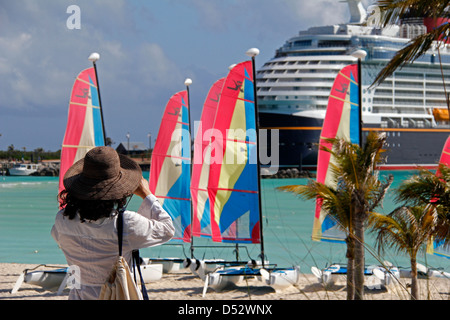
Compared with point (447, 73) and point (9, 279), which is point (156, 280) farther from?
point (447, 73)

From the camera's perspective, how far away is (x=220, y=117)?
10609mm

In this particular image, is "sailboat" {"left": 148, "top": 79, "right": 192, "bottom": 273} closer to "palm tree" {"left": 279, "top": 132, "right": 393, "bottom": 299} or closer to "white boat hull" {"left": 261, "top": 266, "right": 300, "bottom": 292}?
"white boat hull" {"left": 261, "top": 266, "right": 300, "bottom": 292}

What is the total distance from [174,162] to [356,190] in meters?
5.63

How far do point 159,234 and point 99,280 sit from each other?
10.7 inches

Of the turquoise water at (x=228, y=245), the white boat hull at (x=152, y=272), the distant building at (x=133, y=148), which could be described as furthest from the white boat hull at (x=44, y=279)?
the distant building at (x=133, y=148)

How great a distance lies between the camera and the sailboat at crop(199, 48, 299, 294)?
10453mm

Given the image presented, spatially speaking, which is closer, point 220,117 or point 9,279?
point 220,117

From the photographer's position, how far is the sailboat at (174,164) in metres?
12.2

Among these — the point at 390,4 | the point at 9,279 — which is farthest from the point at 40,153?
the point at 390,4

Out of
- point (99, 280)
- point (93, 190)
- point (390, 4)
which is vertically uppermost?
point (390, 4)

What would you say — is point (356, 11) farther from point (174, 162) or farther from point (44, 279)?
point (44, 279)

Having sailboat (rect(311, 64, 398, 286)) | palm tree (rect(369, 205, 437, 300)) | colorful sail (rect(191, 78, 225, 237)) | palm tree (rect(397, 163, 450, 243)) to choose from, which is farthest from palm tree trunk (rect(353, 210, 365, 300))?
colorful sail (rect(191, 78, 225, 237))

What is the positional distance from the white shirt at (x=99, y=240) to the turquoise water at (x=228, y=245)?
1917 millimetres

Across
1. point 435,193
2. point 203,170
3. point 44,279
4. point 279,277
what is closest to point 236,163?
point 203,170
